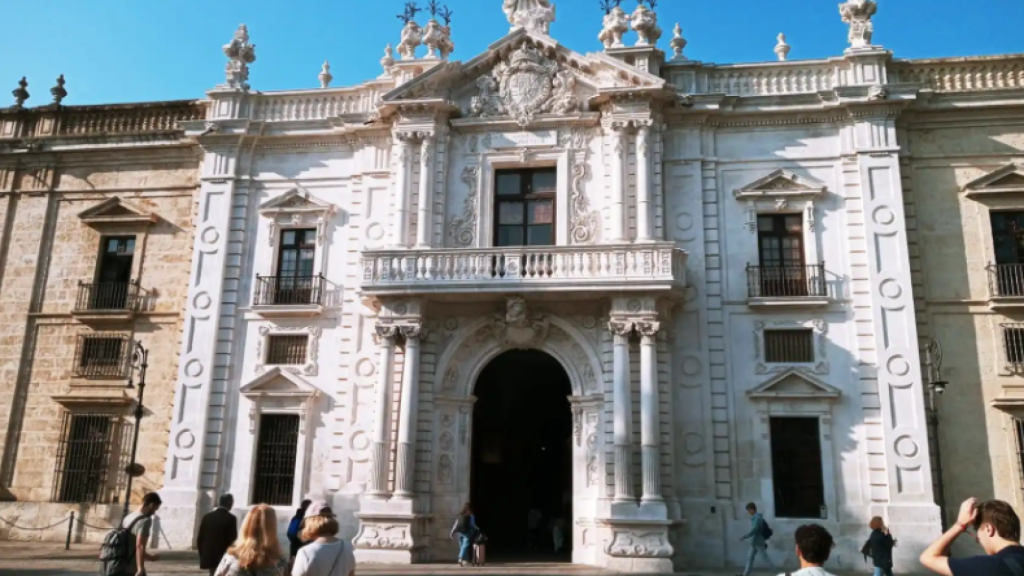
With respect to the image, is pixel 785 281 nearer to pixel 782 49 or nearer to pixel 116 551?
pixel 782 49

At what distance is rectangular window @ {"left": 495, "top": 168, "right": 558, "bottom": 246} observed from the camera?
20812 mm

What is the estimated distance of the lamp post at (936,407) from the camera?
17.5 metres

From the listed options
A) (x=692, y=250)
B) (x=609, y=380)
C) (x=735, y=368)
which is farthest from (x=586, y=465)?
(x=692, y=250)

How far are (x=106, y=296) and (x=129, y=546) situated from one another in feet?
52.9

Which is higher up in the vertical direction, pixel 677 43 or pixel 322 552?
pixel 677 43

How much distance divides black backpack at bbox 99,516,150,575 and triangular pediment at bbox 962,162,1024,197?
759 inches

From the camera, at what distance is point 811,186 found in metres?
19.8

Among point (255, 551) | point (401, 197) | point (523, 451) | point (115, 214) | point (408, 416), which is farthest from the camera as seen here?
point (523, 451)

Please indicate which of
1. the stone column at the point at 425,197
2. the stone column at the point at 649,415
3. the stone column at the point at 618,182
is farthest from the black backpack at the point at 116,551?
the stone column at the point at 618,182

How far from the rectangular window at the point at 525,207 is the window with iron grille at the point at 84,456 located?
455 inches

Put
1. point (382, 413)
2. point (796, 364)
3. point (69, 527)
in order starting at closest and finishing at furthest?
point (796, 364) → point (382, 413) → point (69, 527)

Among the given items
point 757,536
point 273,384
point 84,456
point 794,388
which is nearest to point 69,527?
point 84,456

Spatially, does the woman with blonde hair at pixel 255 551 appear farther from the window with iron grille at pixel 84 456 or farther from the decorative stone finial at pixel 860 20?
the decorative stone finial at pixel 860 20

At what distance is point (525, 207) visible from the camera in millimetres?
21078
